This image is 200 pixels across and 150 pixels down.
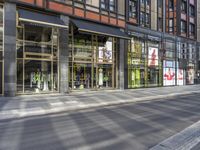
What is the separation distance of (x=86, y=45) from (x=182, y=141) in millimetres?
17438

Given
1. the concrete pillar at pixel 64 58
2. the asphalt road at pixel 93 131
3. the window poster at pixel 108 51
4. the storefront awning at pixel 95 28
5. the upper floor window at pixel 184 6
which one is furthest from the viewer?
the upper floor window at pixel 184 6

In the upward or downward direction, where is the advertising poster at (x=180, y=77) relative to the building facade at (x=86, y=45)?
downward

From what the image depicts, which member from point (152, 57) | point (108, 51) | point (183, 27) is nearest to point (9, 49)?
point (108, 51)

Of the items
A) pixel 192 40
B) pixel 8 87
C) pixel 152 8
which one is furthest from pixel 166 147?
pixel 192 40

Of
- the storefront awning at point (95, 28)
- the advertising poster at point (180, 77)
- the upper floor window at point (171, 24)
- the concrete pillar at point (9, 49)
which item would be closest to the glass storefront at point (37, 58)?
the concrete pillar at point (9, 49)

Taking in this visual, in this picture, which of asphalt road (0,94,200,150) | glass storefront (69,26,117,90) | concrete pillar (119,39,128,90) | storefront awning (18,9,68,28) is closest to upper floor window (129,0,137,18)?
concrete pillar (119,39,128,90)

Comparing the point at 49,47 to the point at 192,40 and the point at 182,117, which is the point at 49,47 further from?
the point at 192,40

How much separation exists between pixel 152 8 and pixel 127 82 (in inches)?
419

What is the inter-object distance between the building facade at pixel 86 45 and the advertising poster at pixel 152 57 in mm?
58

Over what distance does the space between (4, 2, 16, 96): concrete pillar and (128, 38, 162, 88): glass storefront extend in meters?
13.3

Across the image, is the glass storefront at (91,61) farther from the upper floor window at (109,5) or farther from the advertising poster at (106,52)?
the upper floor window at (109,5)

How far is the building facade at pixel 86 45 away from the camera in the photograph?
59.4 ft

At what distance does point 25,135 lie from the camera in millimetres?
7723

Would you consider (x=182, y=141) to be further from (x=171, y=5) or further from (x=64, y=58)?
(x=171, y=5)
